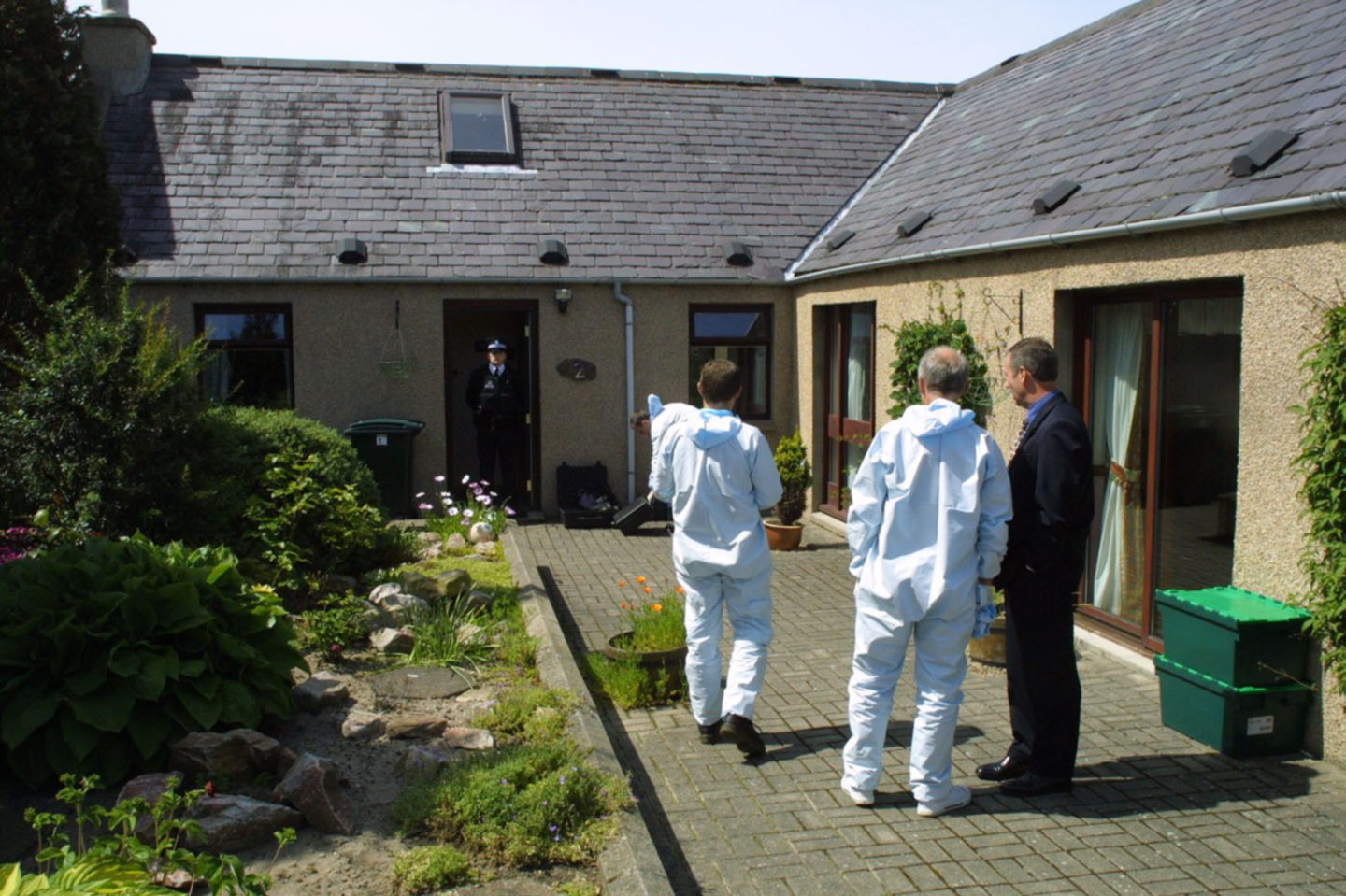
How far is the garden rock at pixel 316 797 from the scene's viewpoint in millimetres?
4480

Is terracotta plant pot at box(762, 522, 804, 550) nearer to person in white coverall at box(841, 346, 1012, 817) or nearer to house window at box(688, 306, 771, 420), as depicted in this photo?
house window at box(688, 306, 771, 420)

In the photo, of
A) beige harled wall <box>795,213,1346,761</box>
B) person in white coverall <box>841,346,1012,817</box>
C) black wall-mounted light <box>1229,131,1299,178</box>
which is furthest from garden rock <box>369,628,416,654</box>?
black wall-mounted light <box>1229,131,1299,178</box>

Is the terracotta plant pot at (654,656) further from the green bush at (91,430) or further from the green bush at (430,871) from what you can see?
the green bush at (91,430)

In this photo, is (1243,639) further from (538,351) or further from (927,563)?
(538,351)

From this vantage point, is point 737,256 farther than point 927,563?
Yes

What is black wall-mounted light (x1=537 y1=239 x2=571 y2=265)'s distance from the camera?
43.2ft

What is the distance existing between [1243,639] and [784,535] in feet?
20.1

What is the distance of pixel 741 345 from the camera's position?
13938 mm

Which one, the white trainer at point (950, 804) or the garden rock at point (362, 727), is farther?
the garden rock at point (362, 727)

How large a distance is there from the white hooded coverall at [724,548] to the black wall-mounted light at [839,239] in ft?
24.0

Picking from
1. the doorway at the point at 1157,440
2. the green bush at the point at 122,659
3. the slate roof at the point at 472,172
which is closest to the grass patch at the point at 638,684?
the green bush at the point at 122,659

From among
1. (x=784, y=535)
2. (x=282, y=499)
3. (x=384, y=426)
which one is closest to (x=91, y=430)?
(x=282, y=499)

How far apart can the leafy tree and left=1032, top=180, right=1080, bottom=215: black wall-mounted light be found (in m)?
6.83

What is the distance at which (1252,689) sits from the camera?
5.50 metres
